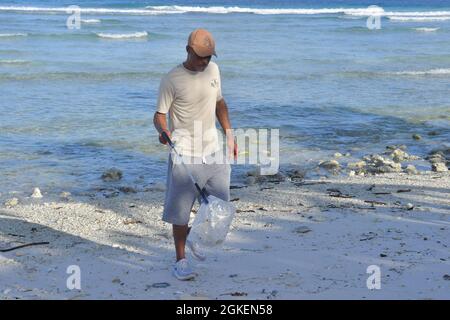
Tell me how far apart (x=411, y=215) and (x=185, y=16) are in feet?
119

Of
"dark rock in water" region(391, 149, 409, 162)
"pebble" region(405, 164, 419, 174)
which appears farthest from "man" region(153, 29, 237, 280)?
"dark rock in water" region(391, 149, 409, 162)

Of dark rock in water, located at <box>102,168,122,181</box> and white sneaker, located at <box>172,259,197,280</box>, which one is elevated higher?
white sneaker, located at <box>172,259,197,280</box>

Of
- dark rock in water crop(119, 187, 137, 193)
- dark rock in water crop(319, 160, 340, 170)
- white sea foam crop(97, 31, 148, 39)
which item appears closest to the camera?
dark rock in water crop(119, 187, 137, 193)

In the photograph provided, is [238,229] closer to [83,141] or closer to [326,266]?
[326,266]

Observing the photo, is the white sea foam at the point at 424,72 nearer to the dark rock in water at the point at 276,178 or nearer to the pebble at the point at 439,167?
the pebble at the point at 439,167

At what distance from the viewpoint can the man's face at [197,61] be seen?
Result: 5.21 m

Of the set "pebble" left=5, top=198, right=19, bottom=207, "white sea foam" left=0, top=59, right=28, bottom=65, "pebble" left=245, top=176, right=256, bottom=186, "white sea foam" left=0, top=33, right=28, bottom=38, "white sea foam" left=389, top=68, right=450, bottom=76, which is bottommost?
"white sea foam" left=0, top=33, right=28, bottom=38

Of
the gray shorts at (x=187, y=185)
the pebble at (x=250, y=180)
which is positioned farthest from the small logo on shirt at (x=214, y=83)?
the pebble at (x=250, y=180)

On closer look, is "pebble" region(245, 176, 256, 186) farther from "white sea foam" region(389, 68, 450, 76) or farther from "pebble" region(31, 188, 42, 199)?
"white sea foam" region(389, 68, 450, 76)

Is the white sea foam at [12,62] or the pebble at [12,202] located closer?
the pebble at [12,202]

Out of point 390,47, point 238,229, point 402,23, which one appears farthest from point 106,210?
point 402,23

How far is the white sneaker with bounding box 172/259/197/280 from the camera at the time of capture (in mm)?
5536

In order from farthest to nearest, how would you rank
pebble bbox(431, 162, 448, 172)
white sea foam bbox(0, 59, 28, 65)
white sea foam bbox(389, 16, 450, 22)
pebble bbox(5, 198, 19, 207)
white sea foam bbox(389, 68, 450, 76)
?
white sea foam bbox(389, 16, 450, 22) → white sea foam bbox(0, 59, 28, 65) → white sea foam bbox(389, 68, 450, 76) → pebble bbox(431, 162, 448, 172) → pebble bbox(5, 198, 19, 207)

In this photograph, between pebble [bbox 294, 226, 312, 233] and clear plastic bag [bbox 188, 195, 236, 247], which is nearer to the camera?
clear plastic bag [bbox 188, 195, 236, 247]
